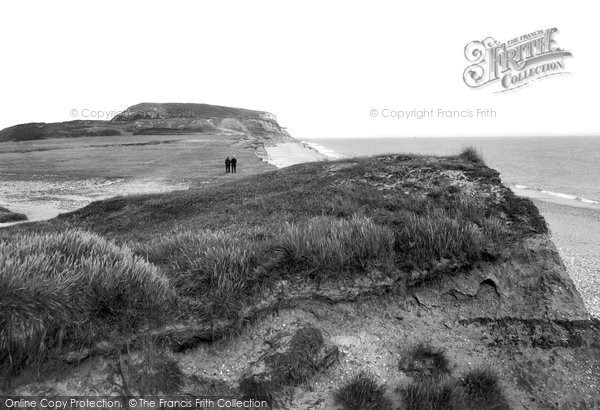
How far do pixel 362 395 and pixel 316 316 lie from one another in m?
1.18

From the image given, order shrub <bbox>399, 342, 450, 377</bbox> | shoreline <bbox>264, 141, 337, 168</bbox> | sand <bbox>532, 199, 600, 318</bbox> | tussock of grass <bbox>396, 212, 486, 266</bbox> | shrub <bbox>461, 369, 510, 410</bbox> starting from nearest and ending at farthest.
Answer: shrub <bbox>461, 369, 510, 410</bbox>
shrub <bbox>399, 342, 450, 377</bbox>
tussock of grass <bbox>396, 212, 486, 266</bbox>
sand <bbox>532, 199, 600, 318</bbox>
shoreline <bbox>264, 141, 337, 168</bbox>

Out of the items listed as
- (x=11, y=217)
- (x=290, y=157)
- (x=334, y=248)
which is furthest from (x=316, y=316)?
(x=290, y=157)

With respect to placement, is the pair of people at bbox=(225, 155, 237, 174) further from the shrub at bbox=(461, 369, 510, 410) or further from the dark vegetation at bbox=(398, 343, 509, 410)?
the shrub at bbox=(461, 369, 510, 410)

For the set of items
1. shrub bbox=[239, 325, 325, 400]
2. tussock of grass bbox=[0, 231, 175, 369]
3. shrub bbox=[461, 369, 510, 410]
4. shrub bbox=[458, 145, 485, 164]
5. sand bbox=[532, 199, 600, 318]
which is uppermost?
shrub bbox=[458, 145, 485, 164]

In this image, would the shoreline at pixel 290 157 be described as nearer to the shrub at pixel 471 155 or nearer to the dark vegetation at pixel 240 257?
the shrub at pixel 471 155

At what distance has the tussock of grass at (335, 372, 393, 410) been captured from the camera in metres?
4.51

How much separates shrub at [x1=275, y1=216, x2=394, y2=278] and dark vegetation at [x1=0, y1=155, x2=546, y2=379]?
2 cm

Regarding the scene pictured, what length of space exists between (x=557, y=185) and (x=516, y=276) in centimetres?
5332

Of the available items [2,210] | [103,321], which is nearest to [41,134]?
[2,210]

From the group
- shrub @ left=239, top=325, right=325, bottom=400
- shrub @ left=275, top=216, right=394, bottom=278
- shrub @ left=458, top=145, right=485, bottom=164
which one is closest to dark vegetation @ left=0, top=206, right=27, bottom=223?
shrub @ left=275, top=216, right=394, bottom=278

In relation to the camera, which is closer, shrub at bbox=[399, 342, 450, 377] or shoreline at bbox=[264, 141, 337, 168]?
shrub at bbox=[399, 342, 450, 377]

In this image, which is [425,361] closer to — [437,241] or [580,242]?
[437,241]

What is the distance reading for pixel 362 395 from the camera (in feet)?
15.1

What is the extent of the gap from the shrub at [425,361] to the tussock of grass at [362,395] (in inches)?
21.3
